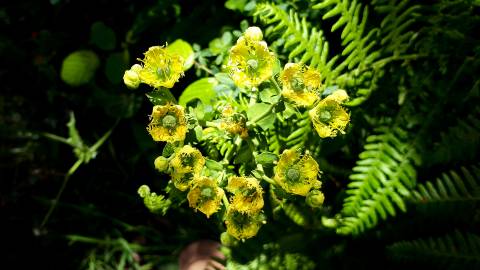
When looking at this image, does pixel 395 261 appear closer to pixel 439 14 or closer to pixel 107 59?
pixel 439 14

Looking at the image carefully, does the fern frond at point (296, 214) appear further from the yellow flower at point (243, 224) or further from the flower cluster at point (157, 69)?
the flower cluster at point (157, 69)

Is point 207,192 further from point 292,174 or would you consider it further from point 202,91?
point 202,91

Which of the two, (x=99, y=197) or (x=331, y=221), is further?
(x=99, y=197)

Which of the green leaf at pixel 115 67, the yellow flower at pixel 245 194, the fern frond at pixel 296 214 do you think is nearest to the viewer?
the yellow flower at pixel 245 194

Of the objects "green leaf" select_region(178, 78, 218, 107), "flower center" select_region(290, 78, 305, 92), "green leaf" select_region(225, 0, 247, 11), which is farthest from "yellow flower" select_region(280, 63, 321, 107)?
"green leaf" select_region(225, 0, 247, 11)

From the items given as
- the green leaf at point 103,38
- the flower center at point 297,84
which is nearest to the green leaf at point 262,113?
the flower center at point 297,84

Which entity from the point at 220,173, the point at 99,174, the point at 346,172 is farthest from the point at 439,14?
the point at 99,174
